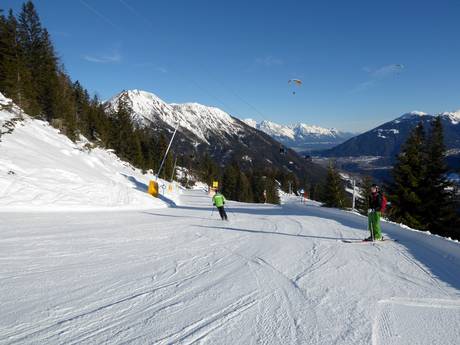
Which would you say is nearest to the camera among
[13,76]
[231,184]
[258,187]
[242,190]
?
[13,76]

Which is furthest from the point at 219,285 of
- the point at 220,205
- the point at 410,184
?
the point at 410,184

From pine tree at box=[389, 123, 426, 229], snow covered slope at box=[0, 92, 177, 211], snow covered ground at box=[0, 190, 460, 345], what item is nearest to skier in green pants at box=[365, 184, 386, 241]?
snow covered ground at box=[0, 190, 460, 345]

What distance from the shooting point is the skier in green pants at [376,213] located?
1066cm

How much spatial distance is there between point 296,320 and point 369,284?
245 cm

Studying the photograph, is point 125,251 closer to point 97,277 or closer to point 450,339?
point 97,277

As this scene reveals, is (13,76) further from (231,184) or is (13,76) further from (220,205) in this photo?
(231,184)

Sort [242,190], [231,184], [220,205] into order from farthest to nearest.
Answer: [231,184] < [242,190] < [220,205]

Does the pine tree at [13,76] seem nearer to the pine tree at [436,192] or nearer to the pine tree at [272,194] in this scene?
the pine tree at [436,192]

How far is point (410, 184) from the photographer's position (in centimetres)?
2739

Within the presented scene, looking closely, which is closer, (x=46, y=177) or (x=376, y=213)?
(x=376, y=213)

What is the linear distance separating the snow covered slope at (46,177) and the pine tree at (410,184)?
19.8 m

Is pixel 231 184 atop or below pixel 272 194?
atop

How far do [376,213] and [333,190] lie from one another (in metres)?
36.6

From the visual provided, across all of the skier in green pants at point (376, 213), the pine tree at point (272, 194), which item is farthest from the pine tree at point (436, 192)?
the pine tree at point (272, 194)
